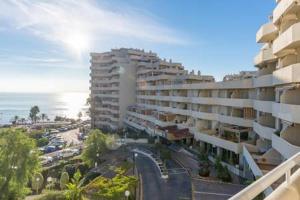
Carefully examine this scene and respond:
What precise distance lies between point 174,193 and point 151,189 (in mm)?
2591

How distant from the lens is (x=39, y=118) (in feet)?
486

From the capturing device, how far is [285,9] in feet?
76.2

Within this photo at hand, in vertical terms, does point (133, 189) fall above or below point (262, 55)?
below

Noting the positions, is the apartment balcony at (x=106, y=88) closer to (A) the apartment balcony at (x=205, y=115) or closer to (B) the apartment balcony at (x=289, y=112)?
(A) the apartment balcony at (x=205, y=115)

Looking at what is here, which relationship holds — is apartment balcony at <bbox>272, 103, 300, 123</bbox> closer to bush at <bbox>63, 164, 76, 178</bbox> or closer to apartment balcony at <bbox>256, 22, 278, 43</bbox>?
apartment balcony at <bbox>256, 22, 278, 43</bbox>

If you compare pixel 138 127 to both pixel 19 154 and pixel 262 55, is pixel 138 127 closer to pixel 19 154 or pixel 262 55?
pixel 19 154

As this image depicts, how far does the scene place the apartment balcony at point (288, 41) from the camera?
1966cm

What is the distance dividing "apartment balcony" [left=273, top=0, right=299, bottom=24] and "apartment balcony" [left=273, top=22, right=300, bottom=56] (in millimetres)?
1866

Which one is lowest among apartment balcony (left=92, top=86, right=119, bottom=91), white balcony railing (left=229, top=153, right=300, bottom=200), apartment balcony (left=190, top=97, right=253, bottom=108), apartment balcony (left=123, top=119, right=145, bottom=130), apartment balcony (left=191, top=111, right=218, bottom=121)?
apartment balcony (left=123, top=119, right=145, bottom=130)

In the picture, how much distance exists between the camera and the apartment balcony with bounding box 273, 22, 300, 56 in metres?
19.7

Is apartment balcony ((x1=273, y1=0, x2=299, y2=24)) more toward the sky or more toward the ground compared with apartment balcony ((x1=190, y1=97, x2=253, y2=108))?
more toward the sky

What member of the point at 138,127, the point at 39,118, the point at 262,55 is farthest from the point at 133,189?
the point at 39,118

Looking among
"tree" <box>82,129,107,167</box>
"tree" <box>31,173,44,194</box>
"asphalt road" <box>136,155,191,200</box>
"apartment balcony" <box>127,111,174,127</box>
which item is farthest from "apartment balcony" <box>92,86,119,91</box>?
"asphalt road" <box>136,155,191,200</box>

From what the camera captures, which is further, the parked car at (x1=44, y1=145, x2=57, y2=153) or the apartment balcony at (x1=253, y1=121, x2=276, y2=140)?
the parked car at (x1=44, y1=145, x2=57, y2=153)
